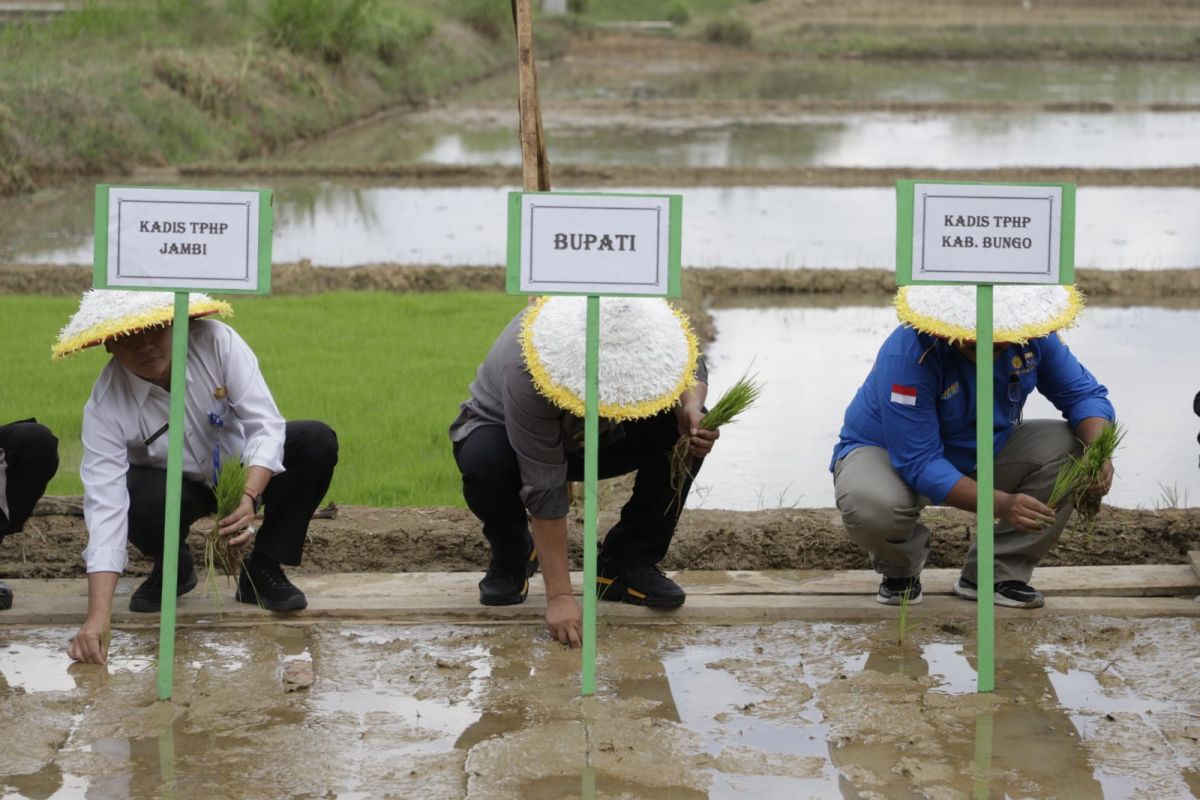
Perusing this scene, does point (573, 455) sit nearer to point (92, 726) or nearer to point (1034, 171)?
point (92, 726)

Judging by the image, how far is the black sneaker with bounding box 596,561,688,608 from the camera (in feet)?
13.5

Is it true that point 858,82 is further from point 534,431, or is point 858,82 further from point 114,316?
point 114,316

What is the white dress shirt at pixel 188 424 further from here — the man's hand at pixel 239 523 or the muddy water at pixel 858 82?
the muddy water at pixel 858 82

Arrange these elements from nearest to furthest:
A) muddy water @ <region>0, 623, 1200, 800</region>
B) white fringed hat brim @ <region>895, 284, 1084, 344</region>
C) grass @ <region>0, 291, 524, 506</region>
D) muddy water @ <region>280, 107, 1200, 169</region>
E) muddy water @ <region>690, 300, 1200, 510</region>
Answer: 1. muddy water @ <region>0, 623, 1200, 800</region>
2. white fringed hat brim @ <region>895, 284, 1084, 344</region>
3. grass @ <region>0, 291, 524, 506</region>
4. muddy water @ <region>690, 300, 1200, 510</region>
5. muddy water @ <region>280, 107, 1200, 169</region>

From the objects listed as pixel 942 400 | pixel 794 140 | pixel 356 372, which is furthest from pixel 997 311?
pixel 794 140

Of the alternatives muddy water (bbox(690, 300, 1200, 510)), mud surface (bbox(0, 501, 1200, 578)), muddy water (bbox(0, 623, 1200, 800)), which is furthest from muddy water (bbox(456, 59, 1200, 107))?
muddy water (bbox(0, 623, 1200, 800))

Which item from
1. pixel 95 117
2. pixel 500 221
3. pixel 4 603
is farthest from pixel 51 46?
pixel 4 603

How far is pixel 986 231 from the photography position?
11.4 feet

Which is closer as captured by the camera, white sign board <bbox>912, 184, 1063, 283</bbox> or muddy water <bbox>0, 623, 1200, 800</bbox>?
muddy water <bbox>0, 623, 1200, 800</bbox>

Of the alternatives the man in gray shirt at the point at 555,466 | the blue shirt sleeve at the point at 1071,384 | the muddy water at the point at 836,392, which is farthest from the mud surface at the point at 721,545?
the blue shirt sleeve at the point at 1071,384

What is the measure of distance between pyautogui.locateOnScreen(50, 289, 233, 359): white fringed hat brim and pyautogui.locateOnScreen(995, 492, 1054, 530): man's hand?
76.6 inches

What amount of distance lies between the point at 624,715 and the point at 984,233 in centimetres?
131

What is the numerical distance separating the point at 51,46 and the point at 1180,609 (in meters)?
15.9

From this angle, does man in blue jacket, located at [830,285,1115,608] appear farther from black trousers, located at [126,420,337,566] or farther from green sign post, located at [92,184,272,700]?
green sign post, located at [92,184,272,700]
